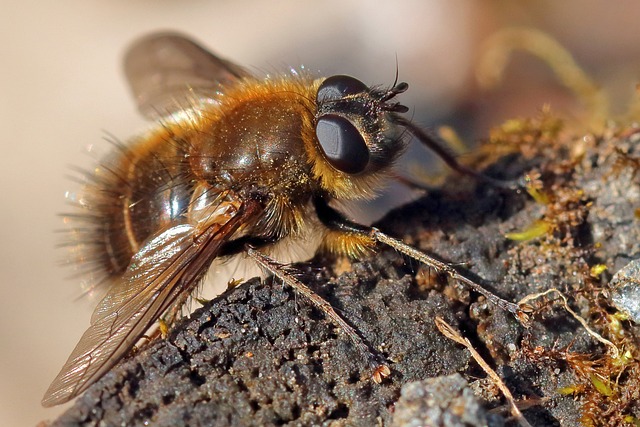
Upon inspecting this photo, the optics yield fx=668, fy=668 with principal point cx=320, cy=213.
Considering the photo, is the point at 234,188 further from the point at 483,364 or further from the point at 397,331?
the point at 483,364

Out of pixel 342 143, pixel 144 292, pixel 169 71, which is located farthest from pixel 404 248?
pixel 169 71

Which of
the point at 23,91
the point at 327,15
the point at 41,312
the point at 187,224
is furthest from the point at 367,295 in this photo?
the point at 23,91

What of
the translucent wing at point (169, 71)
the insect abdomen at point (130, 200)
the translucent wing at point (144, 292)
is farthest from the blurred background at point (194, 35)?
the translucent wing at point (144, 292)

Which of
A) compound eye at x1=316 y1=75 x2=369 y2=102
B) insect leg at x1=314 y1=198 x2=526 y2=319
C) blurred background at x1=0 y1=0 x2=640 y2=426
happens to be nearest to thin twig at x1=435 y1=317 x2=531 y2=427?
insect leg at x1=314 y1=198 x2=526 y2=319

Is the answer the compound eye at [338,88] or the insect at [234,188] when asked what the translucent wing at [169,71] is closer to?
the insect at [234,188]

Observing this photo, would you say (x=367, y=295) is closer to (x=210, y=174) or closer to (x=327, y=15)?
(x=210, y=174)

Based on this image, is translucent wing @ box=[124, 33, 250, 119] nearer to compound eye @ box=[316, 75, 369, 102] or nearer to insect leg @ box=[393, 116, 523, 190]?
compound eye @ box=[316, 75, 369, 102]
